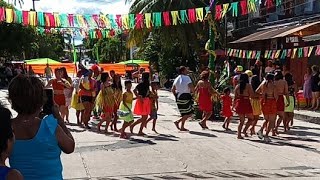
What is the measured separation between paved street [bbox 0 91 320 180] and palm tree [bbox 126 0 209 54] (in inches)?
710

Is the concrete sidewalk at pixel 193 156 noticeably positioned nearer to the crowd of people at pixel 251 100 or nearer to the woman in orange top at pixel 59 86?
the crowd of people at pixel 251 100

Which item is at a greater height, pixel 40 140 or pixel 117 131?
pixel 40 140

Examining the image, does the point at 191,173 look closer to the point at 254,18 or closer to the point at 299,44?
the point at 299,44

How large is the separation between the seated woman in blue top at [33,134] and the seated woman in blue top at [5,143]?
21.2 inches

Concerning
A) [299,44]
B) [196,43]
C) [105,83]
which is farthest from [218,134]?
[196,43]

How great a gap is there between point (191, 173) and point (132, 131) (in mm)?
4628

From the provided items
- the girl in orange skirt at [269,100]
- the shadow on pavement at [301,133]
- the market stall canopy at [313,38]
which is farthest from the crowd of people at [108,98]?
the market stall canopy at [313,38]

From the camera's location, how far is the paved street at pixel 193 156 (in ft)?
24.5

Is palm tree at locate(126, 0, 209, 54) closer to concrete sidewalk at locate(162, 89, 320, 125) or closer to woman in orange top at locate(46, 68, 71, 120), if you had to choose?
concrete sidewalk at locate(162, 89, 320, 125)

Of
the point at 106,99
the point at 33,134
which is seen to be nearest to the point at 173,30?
the point at 106,99

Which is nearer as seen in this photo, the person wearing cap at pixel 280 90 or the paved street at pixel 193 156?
the paved street at pixel 193 156

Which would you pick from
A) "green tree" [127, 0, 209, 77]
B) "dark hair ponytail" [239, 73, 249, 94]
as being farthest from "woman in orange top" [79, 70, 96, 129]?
"green tree" [127, 0, 209, 77]

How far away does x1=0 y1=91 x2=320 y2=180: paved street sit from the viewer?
7.48 m

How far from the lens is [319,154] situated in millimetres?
9258
